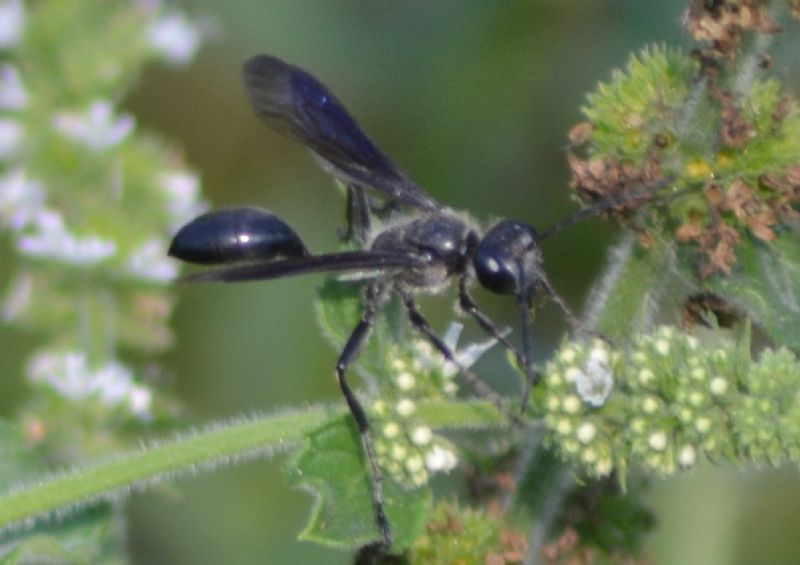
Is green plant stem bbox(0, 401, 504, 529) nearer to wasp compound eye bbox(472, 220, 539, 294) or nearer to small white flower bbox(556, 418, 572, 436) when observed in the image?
small white flower bbox(556, 418, 572, 436)

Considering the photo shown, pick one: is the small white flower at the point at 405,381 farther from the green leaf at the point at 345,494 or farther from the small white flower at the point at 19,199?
the small white flower at the point at 19,199

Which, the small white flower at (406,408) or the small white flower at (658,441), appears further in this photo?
the small white flower at (406,408)

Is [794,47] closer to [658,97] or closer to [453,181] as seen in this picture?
[658,97]

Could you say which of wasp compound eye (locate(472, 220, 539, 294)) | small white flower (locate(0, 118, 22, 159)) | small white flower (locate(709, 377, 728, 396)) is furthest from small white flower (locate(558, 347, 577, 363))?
small white flower (locate(0, 118, 22, 159))

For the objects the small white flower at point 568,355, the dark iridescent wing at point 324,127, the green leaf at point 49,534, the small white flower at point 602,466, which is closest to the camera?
the small white flower at point 602,466

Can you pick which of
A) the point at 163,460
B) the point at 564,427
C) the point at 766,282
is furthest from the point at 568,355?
the point at 163,460

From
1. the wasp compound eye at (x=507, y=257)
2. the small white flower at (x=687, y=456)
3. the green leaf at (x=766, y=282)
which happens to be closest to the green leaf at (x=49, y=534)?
the wasp compound eye at (x=507, y=257)

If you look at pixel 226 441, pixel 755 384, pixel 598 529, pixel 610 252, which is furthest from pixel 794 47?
pixel 226 441

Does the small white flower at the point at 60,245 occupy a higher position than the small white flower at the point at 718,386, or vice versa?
the small white flower at the point at 718,386

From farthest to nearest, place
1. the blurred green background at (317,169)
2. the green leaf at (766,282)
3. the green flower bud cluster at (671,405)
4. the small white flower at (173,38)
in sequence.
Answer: the blurred green background at (317,169), the small white flower at (173,38), the green leaf at (766,282), the green flower bud cluster at (671,405)
